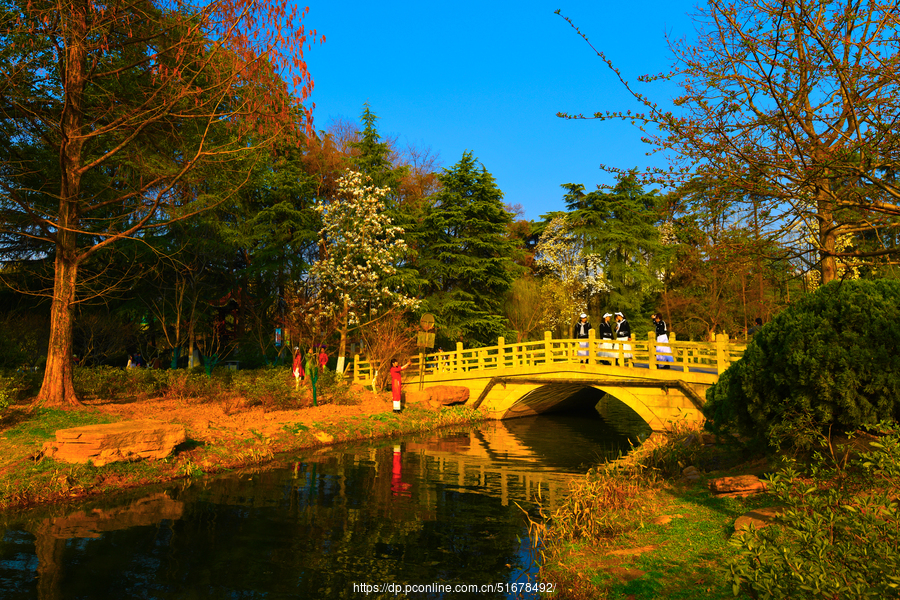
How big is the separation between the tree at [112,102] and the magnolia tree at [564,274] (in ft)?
79.9

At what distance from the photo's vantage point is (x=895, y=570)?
3.44 metres

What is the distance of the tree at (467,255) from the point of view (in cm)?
3148

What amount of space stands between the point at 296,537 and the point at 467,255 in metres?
24.8

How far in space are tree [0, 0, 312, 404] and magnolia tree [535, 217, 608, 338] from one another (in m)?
24.3

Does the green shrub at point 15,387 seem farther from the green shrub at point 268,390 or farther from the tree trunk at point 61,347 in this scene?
the green shrub at point 268,390

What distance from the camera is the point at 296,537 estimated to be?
332 inches

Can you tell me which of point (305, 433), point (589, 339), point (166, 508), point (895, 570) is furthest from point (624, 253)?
point (895, 570)

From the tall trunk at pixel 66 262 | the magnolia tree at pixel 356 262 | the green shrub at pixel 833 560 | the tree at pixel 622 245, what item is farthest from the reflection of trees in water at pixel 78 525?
the tree at pixel 622 245

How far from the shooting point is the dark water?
6797 millimetres

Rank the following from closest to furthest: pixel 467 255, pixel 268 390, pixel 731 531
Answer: pixel 731 531, pixel 268 390, pixel 467 255

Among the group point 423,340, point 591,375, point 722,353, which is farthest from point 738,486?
point 423,340

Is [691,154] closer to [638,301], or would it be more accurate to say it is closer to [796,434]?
[796,434]

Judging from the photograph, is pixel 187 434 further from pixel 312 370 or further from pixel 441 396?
pixel 441 396

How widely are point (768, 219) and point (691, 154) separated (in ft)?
5.72
